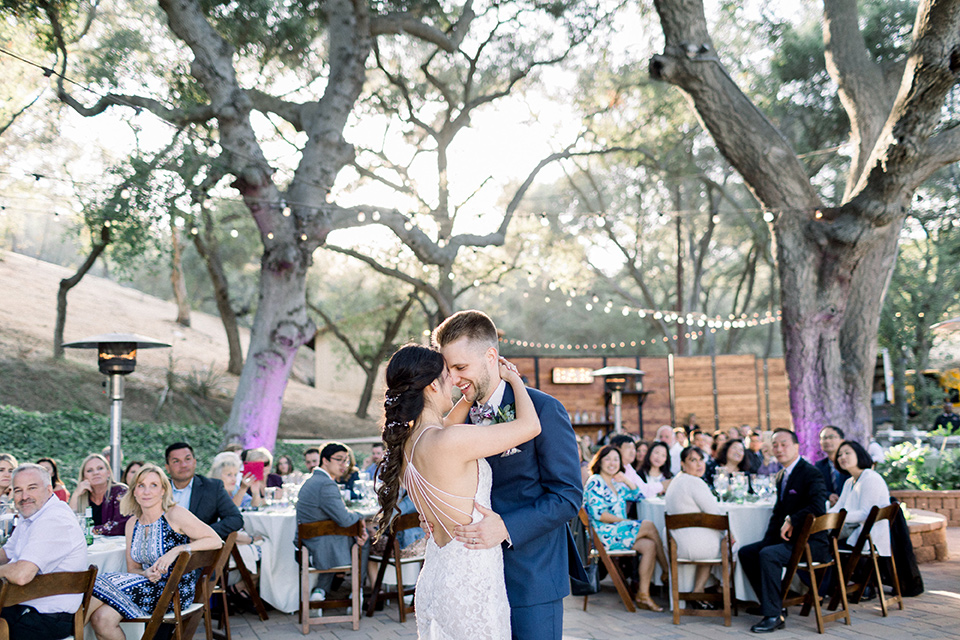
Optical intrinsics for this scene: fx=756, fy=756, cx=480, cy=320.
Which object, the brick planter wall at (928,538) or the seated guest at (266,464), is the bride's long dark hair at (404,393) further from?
the brick planter wall at (928,538)

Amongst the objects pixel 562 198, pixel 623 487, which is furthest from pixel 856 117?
pixel 562 198

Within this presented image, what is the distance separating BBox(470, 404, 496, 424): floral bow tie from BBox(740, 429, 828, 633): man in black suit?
366 centimetres

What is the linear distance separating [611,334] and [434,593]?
94.7 ft

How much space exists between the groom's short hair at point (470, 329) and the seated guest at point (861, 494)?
4.48 meters

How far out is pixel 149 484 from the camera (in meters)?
4.20

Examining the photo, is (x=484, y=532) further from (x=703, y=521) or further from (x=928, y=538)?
(x=928, y=538)

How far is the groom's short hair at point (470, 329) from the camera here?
2.22 metres

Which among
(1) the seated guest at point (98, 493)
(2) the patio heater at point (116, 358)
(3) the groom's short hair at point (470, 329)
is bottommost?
(1) the seated guest at point (98, 493)

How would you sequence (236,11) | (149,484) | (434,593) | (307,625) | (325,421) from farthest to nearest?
1. (325,421)
2. (236,11)
3. (307,625)
4. (149,484)
5. (434,593)

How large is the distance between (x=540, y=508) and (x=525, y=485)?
0.41 feet

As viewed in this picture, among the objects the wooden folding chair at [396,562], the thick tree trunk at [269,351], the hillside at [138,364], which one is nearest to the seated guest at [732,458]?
the wooden folding chair at [396,562]

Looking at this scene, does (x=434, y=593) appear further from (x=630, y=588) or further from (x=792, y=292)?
(x=792, y=292)

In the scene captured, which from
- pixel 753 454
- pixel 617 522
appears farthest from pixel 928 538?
pixel 617 522

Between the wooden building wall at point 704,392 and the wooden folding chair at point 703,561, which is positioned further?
the wooden building wall at point 704,392
